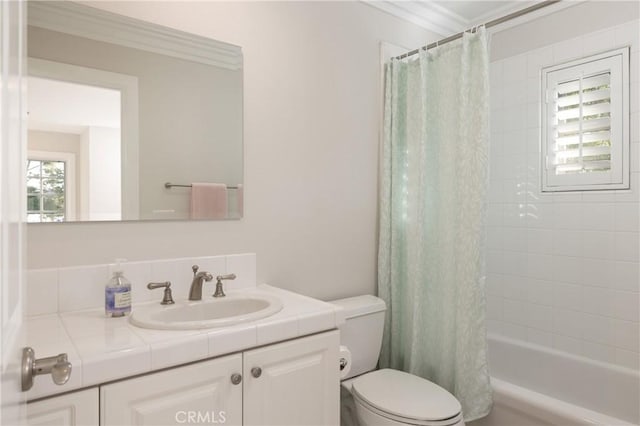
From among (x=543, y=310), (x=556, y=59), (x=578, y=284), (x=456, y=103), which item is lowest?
(x=543, y=310)

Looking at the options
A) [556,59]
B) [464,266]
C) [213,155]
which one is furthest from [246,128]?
[556,59]

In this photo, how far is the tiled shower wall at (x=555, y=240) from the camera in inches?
84.6

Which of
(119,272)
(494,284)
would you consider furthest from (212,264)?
(494,284)

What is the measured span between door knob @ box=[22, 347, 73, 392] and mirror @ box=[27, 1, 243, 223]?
2.99ft

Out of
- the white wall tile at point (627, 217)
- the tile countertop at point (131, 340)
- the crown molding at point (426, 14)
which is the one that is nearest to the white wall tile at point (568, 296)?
the white wall tile at point (627, 217)

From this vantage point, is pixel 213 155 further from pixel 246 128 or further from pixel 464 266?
pixel 464 266

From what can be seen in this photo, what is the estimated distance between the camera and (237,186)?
1846mm

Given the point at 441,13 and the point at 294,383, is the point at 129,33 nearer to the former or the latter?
→ the point at 294,383

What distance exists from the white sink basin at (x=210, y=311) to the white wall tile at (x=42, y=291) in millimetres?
278

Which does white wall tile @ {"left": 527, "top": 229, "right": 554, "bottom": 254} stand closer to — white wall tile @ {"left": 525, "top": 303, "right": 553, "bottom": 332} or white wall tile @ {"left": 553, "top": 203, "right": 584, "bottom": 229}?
white wall tile @ {"left": 553, "top": 203, "right": 584, "bottom": 229}

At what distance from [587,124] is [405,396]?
177cm

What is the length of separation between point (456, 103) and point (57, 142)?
5.53ft

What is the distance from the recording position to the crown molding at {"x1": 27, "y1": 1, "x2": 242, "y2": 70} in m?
1.45

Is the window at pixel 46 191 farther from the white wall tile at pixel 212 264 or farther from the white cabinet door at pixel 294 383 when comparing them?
the white cabinet door at pixel 294 383
